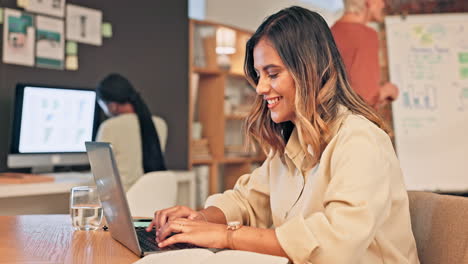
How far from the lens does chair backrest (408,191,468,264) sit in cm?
111

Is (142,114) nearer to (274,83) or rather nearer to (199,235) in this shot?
(274,83)

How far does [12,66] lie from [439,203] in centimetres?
274

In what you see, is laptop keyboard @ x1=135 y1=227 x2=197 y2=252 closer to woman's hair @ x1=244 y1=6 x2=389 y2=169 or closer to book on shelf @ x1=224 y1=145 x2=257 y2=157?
woman's hair @ x1=244 y1=6 x2=389 y2=169

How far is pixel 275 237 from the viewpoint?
1.00 meters

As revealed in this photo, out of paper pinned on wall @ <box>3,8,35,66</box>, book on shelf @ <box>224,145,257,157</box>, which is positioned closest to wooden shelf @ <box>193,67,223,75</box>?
book on shelf @ <box>224,145,257,157</box>

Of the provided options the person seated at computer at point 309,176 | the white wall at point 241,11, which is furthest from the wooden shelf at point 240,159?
the person seated at computer at point 309,176

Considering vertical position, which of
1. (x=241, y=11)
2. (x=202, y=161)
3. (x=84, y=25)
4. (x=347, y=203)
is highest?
(x=241, y=11)

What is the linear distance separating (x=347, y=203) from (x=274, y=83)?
379mm

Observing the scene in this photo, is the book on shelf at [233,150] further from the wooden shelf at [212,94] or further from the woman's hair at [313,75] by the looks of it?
the woman's hair at [313,75]

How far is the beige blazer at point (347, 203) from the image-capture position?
0.95m

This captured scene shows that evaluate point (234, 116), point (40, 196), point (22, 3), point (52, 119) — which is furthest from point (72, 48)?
point (234, 116)

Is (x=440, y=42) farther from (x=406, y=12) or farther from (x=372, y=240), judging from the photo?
(x=372, y=240)

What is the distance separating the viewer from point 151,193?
2.48m

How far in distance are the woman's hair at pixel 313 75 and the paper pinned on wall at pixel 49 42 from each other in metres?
2.44
